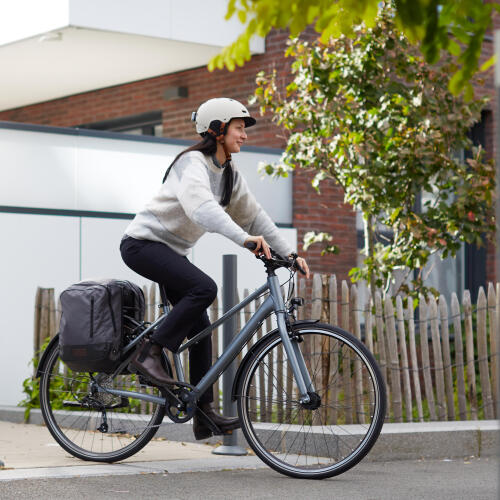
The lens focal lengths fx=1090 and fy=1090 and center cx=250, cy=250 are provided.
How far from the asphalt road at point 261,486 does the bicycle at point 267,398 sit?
0.14 metres

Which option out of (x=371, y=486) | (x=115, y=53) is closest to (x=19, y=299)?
(x=115, y=53)

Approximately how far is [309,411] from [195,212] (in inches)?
44.7

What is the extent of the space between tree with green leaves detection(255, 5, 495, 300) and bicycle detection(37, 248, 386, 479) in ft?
9.77

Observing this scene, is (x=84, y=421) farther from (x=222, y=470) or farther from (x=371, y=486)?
(x=371, y=486)

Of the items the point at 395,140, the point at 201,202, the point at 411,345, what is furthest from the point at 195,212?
the point at 395,140

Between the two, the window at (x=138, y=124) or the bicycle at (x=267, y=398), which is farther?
the window at (x=138, y=124)

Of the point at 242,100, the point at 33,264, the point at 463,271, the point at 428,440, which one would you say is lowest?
the point at 428,440

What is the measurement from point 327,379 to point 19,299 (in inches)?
150

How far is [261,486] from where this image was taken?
4.97 metres

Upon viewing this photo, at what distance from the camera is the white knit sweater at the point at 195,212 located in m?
5.16

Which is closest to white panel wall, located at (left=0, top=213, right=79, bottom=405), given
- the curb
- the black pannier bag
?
the curb

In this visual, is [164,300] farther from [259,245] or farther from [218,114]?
[218,114]

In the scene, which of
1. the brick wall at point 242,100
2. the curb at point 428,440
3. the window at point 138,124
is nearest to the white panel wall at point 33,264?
the brick wall at point 242,100

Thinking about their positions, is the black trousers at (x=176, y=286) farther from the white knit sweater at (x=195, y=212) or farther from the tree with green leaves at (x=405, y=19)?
the tree with green leaves at (x=405, y=19)
